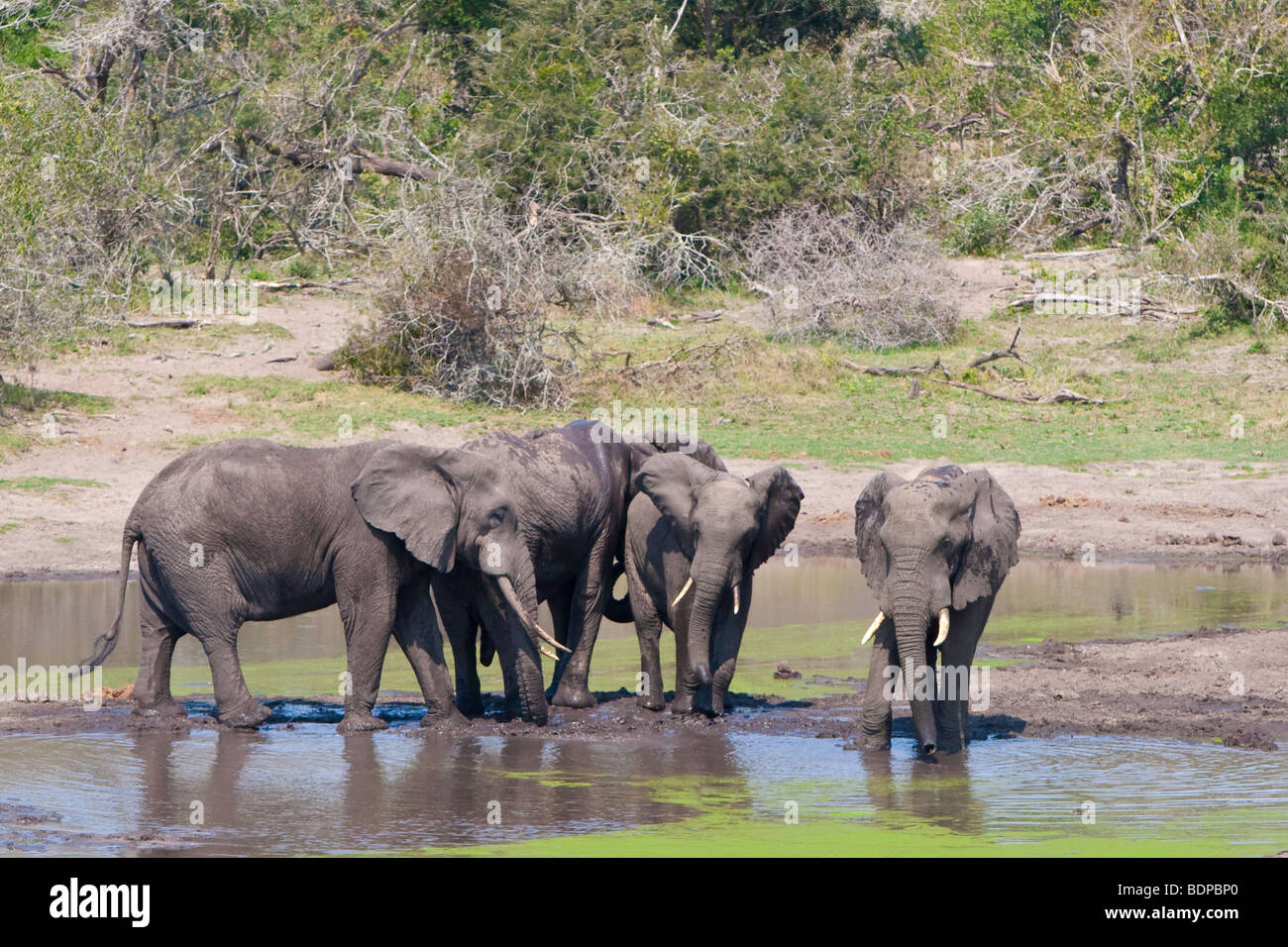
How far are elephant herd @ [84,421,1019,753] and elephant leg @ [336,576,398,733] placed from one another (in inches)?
0.4

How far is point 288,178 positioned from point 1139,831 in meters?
23.8

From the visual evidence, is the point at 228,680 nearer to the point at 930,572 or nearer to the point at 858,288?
the point at 930,572

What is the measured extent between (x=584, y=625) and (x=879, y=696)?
2.43m

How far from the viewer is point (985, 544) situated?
32.3 feet

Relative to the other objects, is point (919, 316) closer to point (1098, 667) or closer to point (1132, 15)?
point (1132, 15)

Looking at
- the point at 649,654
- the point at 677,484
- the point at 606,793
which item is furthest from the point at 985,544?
the point at 649,654

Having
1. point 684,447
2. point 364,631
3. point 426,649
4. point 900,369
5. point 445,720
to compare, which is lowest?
point 445,720

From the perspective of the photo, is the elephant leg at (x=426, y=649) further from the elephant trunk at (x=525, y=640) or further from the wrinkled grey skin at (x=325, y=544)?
the elephant trunk at (x=525, y=640)

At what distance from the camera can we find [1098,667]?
12.7 metres

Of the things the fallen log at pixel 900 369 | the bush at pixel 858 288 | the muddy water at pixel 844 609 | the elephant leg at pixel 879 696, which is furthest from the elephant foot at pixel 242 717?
the bush at pixel 858 288

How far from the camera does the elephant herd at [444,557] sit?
10.2 m

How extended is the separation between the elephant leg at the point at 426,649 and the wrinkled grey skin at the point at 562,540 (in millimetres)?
293

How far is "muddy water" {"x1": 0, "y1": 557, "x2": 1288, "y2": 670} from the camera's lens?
13523mm
